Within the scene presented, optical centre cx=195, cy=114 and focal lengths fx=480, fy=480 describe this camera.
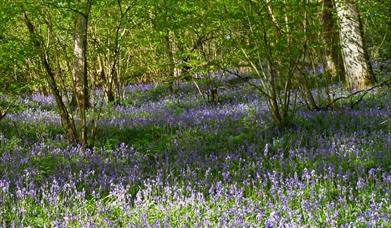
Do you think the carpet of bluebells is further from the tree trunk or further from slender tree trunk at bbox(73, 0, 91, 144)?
the tree trunk

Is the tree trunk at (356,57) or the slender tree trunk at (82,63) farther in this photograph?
the tree trunk at (356,57)

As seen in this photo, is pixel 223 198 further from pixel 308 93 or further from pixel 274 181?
pixel 308 93

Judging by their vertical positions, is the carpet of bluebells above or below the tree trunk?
below

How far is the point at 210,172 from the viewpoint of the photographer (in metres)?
5.82

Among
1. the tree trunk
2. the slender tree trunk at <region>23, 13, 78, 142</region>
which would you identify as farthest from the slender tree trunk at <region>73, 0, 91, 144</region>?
the tree trunk

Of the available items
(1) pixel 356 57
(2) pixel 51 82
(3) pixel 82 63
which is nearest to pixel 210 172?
(2) pixel 51 82

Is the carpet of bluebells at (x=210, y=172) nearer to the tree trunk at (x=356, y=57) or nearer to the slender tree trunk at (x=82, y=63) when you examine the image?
the slender tree trunk at (x=82, y=63)

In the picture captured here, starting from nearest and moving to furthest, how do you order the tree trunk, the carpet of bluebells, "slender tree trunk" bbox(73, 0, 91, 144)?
the carpet of bluebells, "slender tree trunk" bbox(73, 0, 91, 144), the tree trunk

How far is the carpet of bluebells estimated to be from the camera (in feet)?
14.1

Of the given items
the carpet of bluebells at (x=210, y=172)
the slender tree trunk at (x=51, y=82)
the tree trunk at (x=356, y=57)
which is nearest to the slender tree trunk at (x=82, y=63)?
the slender tree trunk at (x=51, y=82)

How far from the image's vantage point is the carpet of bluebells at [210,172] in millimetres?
4309

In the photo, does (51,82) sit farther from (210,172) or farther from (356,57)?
(356,57)

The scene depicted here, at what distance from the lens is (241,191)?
472 centimetres

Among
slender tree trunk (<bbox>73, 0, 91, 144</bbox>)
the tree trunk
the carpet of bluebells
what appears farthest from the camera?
the tree trunk
